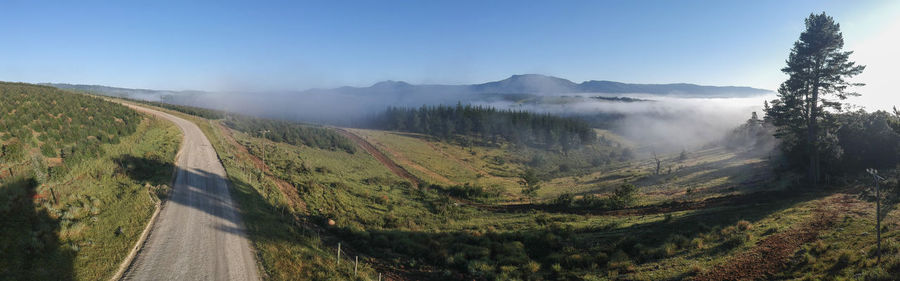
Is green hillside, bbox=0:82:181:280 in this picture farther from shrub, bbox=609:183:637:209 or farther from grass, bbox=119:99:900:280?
shrub, bbox=609:183:637:209

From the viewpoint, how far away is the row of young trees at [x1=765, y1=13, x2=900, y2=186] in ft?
108

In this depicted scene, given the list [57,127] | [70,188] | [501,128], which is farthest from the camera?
[501,128]

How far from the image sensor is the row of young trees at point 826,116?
1299 inches

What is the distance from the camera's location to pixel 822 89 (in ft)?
111

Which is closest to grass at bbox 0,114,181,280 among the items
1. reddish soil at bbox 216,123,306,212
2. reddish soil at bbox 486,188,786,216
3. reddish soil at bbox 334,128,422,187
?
reddish soil at bbox 216,123,306,212

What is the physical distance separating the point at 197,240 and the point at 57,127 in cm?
2415

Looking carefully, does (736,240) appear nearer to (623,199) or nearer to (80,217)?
(623,199)

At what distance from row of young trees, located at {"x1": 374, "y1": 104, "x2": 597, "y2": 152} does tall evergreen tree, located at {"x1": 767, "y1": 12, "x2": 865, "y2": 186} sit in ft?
253

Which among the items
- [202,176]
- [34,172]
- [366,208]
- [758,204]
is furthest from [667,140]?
[34,172]

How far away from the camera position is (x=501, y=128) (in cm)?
12812

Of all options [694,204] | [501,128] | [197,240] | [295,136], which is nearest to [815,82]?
[694,204]

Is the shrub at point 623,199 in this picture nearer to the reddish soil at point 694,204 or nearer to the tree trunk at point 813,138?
the reddish soil at point 694,204

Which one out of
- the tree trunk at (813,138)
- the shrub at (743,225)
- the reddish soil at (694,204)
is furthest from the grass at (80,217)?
the tree trunk at (813,138)

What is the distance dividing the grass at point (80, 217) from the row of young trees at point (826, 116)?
55.3 metres
